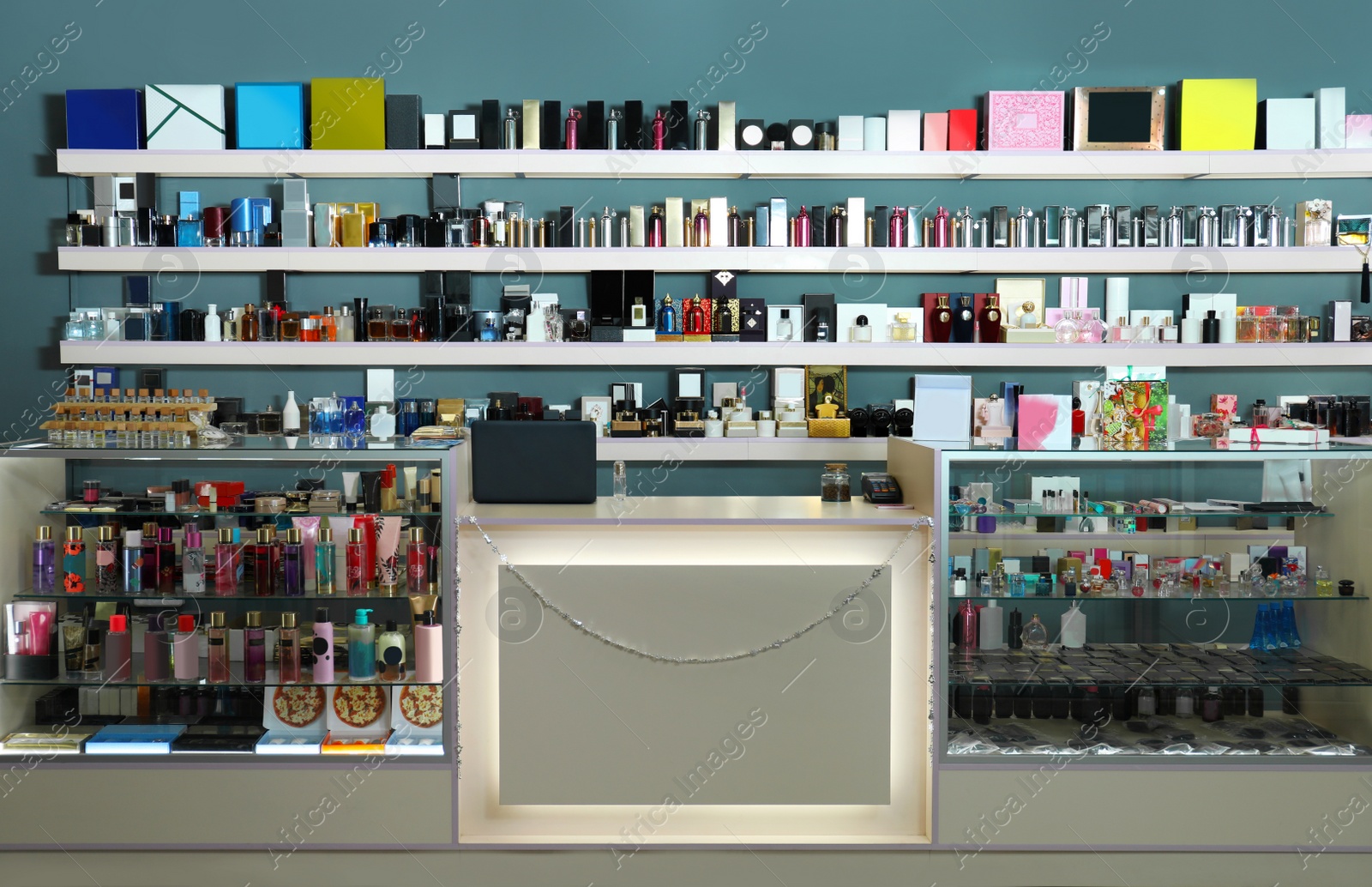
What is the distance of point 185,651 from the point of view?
321cm

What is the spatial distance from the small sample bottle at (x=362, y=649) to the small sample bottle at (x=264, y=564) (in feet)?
0.93

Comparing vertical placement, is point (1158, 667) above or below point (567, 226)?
below

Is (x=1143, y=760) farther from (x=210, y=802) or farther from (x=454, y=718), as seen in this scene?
(x=210, y=802)

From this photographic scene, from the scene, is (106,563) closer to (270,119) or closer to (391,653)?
(391,653)

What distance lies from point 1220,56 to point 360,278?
4164 millimetres

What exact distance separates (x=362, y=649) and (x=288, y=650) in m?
0.24

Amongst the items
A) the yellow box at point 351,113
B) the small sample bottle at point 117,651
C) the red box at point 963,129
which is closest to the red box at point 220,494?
the small sample bottle at point 117,651

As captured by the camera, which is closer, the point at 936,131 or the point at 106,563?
the point at 106,563

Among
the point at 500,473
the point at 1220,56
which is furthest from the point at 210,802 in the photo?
the point at 1220,56

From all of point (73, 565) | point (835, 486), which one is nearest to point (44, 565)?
point (73, 565)

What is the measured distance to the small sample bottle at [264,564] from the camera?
10.5 ft

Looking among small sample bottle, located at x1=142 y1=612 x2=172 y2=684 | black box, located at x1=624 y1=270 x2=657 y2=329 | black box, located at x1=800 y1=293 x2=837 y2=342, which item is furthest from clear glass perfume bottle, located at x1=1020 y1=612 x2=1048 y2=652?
small sample bottle, located at x1=142 y1=612 x2=172 y2=684

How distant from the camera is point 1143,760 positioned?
10.4ft

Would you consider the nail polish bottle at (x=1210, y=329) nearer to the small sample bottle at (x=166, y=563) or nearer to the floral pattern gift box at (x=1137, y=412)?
the floral pattern gift box at (x=1137, y=412)
